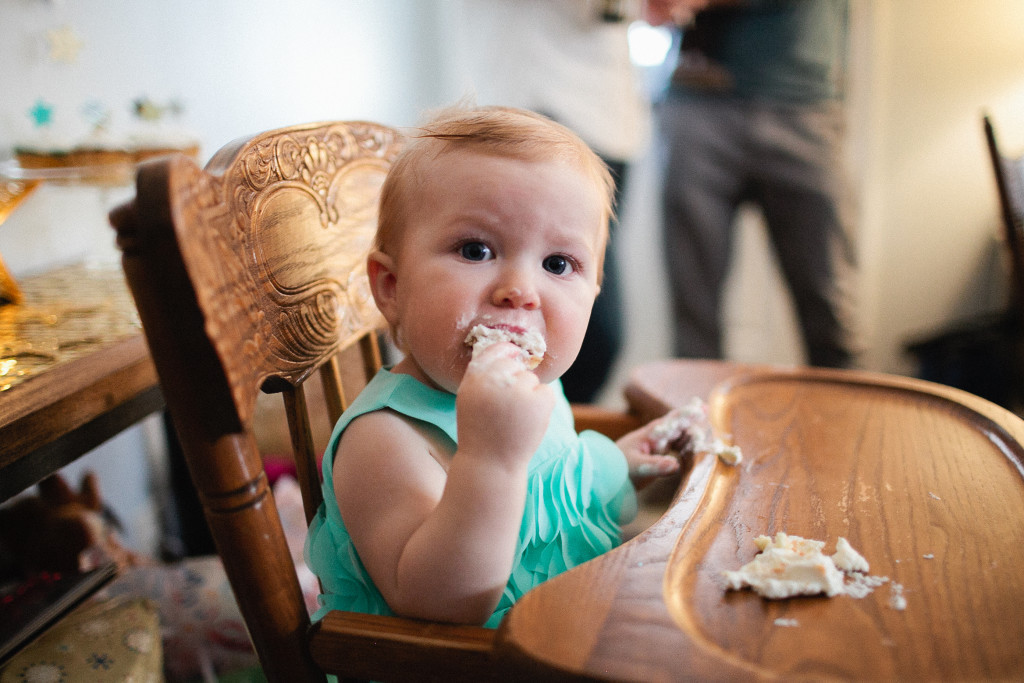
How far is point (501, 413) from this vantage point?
22.2 inches

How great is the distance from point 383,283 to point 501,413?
27 cm

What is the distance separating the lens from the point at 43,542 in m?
1.18

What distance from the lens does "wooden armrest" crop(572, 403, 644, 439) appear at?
102 centimetres

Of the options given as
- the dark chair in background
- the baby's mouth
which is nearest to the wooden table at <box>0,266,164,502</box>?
the baby's mouth

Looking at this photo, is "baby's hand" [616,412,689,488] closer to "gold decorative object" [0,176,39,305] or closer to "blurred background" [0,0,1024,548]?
"gold decorative object" [0,176,39,305]

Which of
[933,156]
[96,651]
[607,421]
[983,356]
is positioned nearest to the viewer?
[96,651]

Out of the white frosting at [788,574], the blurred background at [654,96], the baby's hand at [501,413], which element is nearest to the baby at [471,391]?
the baby's hand at [501,413]

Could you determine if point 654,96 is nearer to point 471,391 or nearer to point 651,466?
point 651,466

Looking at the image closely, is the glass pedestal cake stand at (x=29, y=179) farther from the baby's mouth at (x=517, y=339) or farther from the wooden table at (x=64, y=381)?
the baby's mouth at (x=517, y=339)

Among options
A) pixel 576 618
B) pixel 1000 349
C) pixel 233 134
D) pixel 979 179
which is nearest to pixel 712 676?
pixel 576 618

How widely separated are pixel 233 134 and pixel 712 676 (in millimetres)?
2050

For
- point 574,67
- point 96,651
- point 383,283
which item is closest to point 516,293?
point 383,283

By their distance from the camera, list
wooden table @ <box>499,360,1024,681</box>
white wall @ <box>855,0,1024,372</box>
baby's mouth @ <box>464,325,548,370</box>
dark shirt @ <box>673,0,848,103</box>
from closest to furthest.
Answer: wooden table @ <box>499,360,1024,681</box>, baby's mouth @ <box>464,325,548,370</box>, dark shirt @ <box>673,0,848,103</box>, white wall @ <box>855,0,1024,372</box>

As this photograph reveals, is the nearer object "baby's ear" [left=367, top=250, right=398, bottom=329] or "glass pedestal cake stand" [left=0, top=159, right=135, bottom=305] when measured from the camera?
"baby's ear" [left=367, top=250, right=398, bottom=329]
